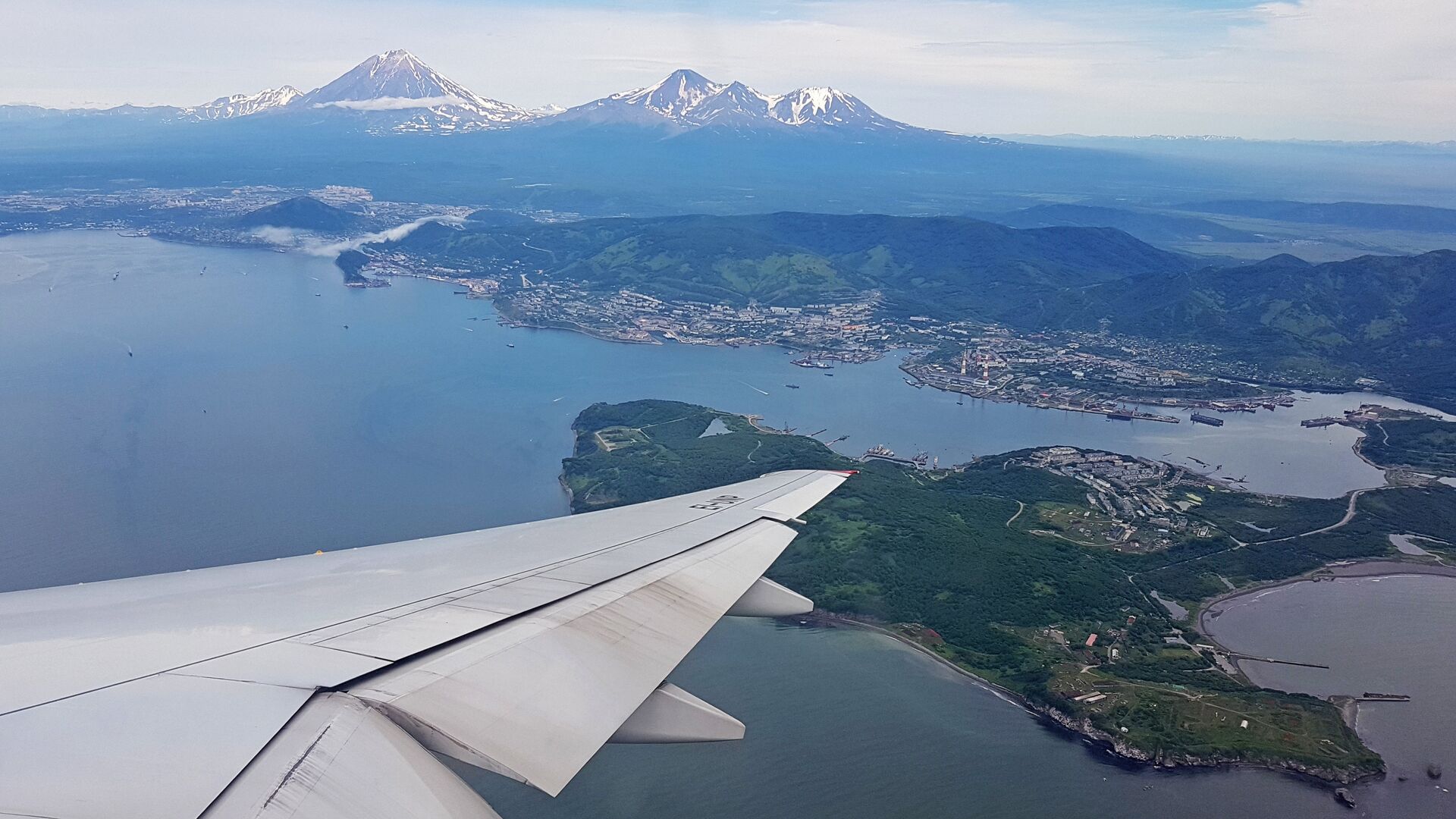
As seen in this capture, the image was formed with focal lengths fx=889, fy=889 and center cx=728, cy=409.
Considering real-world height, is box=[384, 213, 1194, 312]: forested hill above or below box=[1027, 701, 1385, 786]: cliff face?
above

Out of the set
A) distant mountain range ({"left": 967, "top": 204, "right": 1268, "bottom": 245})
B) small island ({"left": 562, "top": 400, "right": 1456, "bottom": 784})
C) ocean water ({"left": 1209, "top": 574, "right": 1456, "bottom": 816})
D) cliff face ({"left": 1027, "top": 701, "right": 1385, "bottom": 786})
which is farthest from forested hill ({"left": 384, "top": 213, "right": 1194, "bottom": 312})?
cliff face ({"left": 1027, "top": 701, "right": 1385, "bottom": 786})

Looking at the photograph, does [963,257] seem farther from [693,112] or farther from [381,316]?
[693,112]

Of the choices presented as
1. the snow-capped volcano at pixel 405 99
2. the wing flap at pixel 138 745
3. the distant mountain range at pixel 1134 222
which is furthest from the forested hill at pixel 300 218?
the snow-capped volcano at pixel 405 99

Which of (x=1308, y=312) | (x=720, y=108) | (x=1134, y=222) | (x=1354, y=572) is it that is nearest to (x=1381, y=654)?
(x=1354, y=572)

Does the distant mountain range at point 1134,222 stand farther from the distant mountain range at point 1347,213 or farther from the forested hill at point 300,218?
the forested hill at point 300,218

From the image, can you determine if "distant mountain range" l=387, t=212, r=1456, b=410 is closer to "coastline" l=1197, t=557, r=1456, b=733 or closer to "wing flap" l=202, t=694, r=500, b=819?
"coastline" l=1197, t=557, r=1456, b=733

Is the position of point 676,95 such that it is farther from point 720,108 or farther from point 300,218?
point 300,218
